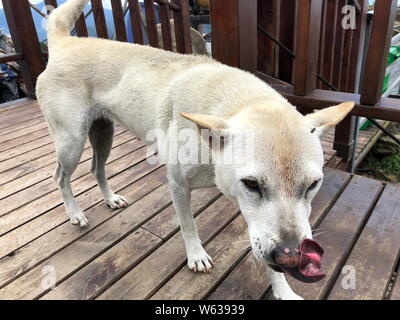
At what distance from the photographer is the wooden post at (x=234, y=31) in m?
2.28

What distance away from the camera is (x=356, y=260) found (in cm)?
198

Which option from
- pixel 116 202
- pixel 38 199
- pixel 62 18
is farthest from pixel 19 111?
pixel 116 202

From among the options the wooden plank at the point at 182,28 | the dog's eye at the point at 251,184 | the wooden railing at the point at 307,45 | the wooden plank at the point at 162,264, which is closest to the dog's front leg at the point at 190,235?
the wooden plank at the point at 162,264

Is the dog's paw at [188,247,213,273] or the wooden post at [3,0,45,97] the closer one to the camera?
the dog's paw at [188,247,213,273]

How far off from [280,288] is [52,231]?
1526 mm

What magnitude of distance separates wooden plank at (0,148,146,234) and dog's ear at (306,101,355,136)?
199 centimetres

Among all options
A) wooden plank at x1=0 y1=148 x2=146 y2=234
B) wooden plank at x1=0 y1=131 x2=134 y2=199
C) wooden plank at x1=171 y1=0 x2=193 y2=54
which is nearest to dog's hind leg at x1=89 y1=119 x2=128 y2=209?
wooden plank at x1=0 y1=148 x2=146 y2=234

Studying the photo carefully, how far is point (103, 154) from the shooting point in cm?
255

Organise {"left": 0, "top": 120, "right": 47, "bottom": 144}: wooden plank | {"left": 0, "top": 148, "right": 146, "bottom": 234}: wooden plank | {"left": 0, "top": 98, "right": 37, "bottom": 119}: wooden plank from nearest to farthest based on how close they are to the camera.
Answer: {"left": 0, "top": 148, "right": 146, "bottom": 234}: wooden plank → {"left": 0, "top": 120, "right": 47, "bottom": 144}: wooden plank → {"left": 0, "top": 98, "right": 37, "bottom": 119}: wooden plank

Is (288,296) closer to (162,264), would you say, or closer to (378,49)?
(162,264)

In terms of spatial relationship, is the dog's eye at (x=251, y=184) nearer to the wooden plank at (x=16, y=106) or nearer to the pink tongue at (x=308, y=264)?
the pink tongue at (x=308, y=264)

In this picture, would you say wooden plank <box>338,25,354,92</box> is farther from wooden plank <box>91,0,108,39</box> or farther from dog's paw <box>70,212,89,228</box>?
dog's paw <box>70,212,89,228</box>

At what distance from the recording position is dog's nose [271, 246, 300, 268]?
119 cm

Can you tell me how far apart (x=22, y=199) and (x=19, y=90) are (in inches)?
166
